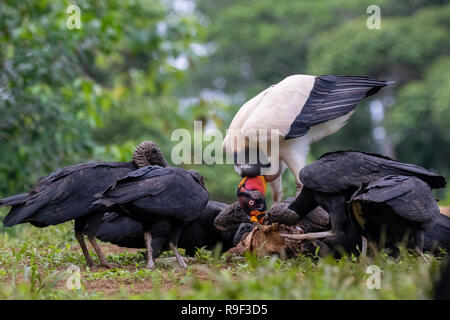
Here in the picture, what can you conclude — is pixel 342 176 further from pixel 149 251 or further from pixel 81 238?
pixel 81 238

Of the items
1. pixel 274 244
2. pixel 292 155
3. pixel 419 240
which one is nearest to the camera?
pixel 419 240

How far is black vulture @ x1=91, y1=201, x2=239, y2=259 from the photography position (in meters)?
4.55

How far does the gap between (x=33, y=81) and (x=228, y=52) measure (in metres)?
16.8

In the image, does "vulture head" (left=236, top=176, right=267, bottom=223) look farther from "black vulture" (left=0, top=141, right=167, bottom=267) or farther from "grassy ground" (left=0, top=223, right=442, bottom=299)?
"black vulture" (left=0, top=141, right=167, bottom=267)

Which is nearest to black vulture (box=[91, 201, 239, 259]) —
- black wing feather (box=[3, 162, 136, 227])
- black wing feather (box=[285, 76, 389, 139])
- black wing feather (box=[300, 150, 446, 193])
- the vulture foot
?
black wing feather (box=[3, 162, 136, 227])

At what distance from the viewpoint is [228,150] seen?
5.76m

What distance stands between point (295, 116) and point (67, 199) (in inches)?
90.2

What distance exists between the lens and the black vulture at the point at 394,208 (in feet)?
12.3

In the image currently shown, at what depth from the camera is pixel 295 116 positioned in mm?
5484

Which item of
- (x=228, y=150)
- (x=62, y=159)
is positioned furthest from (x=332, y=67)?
(x=228, y=150)

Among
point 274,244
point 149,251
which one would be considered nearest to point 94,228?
point 149,251

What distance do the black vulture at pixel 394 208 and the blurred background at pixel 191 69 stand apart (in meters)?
4.11

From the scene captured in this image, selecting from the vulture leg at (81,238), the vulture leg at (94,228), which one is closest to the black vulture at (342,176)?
the vulture leg at (94,228)
